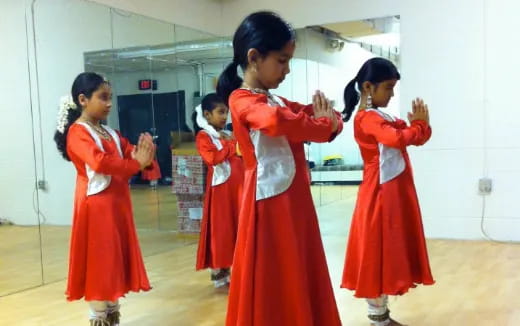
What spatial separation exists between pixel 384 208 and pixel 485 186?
2.72m

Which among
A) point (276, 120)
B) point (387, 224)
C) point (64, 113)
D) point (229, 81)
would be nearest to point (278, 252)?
point (276, 120)

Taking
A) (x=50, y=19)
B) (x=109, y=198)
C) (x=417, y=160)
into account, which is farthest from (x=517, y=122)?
(x=50, y=19)

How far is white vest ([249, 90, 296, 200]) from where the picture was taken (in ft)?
4.61

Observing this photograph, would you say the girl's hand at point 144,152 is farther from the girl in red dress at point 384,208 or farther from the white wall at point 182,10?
the white wall at point 182,10

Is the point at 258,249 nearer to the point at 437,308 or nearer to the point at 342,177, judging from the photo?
the point at 437,308

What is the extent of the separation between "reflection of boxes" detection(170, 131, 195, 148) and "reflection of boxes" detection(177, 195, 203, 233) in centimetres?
55

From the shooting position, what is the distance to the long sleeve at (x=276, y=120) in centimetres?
127

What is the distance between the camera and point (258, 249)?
1394 mm

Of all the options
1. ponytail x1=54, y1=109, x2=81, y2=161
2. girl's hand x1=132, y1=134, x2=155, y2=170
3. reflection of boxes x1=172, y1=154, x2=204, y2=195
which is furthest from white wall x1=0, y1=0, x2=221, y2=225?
girl's hand x1=132, y1=134, x2=155, y2=170

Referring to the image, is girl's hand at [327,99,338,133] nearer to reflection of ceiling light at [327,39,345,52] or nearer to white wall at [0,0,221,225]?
white wall at [0,0,221,225]

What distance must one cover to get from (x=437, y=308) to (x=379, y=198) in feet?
2.86

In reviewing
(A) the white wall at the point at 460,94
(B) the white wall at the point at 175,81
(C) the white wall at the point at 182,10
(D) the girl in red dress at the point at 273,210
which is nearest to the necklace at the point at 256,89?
(D) the girl in red dress at the point at 273,210

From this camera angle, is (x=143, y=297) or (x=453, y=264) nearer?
(x=143, y=297)

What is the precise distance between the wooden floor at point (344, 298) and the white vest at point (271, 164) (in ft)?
4.72
